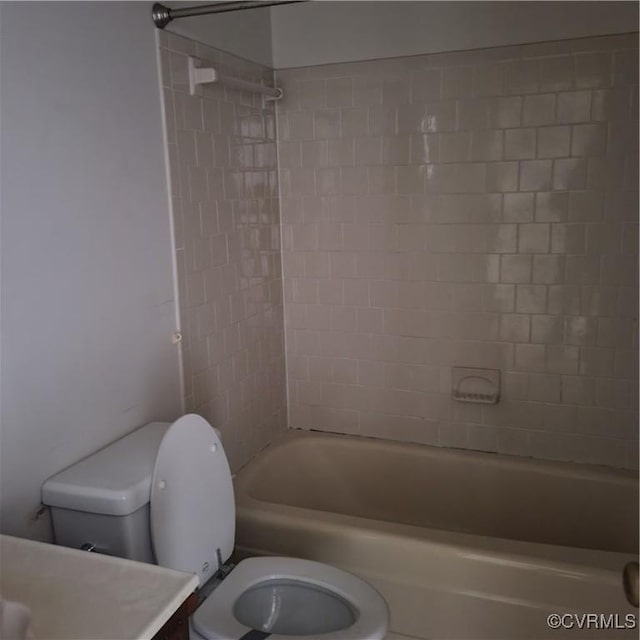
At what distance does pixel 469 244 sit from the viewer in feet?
8.94

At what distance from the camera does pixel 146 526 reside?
1.67m

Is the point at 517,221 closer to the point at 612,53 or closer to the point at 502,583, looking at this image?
the point at 612,53

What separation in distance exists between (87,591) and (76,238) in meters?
0.91

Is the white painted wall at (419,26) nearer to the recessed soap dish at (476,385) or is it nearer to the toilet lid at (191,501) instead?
the recessed soap dish at (476,385)

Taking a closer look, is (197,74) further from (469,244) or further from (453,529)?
(453,529)

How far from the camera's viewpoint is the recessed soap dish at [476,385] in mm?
2791

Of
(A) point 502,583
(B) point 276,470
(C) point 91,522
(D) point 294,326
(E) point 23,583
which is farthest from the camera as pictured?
(D) point 294,326

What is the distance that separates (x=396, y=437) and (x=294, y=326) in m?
0.68

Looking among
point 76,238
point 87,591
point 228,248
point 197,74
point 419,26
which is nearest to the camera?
point 87,591

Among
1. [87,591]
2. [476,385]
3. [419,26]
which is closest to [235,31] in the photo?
[419,26]

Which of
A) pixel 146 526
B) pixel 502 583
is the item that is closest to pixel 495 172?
pixel 502 583

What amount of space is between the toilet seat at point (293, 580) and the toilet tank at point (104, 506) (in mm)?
216

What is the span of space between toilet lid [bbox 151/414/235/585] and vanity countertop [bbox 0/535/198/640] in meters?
0.36

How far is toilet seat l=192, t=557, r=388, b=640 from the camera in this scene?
162 centimetres
